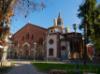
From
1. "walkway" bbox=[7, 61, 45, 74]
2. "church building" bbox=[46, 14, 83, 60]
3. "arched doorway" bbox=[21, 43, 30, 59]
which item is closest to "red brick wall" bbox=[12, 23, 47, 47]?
"arched doorway" bbox=[21, 43, 30, 59]

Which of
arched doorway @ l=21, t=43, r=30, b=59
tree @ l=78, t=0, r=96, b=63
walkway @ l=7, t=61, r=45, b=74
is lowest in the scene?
walkway @ l=7, t=61, r=45, b=74

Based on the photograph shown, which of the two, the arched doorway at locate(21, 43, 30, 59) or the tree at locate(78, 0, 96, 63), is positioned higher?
the tree at locate(78, 0, 96, 63)

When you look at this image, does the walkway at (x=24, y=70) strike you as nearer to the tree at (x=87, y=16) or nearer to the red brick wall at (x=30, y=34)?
the tree at (x=87, y=16)

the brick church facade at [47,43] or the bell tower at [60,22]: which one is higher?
the bell tower at [60,22]

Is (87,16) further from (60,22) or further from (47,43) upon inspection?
(60,22)

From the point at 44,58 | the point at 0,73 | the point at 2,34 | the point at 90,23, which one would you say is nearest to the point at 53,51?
the point at 44,58

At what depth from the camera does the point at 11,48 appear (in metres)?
93.6

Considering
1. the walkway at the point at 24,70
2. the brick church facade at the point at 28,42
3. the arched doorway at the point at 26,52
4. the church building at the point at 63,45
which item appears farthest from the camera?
the arched doorway at the point at 26,52

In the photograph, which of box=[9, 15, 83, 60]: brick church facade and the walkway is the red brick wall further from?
the walkway

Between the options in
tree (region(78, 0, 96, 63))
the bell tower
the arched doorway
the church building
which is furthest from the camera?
the bell tower

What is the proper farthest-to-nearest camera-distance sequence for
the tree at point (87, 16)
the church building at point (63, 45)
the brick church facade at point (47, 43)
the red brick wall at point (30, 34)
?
the red brick wall at point (30, 34), the brick church facade at point (47, 43), the church building at point (63, 45), the tree at point (87, 16)

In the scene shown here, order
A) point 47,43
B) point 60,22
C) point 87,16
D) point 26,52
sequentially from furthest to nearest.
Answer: point 60,22 < point 26,52 < point 47,43 < point 87,16

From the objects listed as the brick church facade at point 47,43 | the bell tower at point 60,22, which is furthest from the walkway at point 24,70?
the bell tower at point 60,22

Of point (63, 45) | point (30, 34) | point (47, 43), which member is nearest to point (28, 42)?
point (30, 34)
